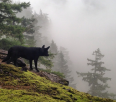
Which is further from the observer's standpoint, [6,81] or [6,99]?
[6,81]

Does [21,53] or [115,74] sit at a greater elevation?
[21,53]

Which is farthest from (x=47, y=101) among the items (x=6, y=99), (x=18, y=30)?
(x=18, y=30)

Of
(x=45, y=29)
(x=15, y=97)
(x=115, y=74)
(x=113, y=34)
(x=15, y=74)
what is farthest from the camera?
(x=113, y=34)

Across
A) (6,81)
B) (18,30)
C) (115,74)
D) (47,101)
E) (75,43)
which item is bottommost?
(115,74)

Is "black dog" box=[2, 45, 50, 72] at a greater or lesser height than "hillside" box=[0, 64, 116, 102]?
greater

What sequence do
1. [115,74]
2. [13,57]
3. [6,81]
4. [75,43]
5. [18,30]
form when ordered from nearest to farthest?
[6,81]
[13,57]
[18,30]
[115,74]
[75,43]

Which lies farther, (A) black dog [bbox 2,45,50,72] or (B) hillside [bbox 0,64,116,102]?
(A) black dog [bbox 2,45,50,72]

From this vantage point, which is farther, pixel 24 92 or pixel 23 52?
pixel 23 52

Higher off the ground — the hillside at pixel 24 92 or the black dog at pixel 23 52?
the black dog at pixel 23 52

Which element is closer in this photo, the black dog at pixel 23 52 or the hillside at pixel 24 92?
the hillside at pixel 24 92

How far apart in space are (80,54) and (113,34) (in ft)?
240

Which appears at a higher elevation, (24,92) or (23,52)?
(23,52)

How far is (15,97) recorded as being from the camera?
11.2 feet

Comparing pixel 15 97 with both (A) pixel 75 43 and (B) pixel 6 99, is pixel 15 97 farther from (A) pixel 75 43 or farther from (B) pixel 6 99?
(A) pixel 75 43
